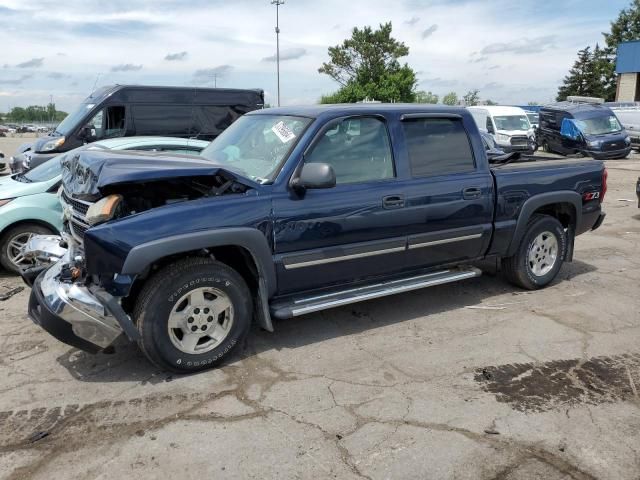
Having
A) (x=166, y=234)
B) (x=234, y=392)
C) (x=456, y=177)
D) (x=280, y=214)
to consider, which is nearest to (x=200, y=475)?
(x=234, y=392)

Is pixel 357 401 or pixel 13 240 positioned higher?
pixel 13 240

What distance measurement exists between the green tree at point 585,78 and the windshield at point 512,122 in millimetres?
41039

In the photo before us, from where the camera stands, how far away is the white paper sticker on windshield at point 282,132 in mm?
4344

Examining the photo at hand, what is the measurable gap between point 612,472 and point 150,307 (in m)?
2.82

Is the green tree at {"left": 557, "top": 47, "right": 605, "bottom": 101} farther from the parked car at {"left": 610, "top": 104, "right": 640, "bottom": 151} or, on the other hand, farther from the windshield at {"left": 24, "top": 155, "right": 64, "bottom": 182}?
the windshield at {"left": 24, "top": 155, "right": 64, "bottom": 182}

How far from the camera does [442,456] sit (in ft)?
9.85

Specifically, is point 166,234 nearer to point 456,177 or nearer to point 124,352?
point 124,352

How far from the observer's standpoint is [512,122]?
21.7 metres

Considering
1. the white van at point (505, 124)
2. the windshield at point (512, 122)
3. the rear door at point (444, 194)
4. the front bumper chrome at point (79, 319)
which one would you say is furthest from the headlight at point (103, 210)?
the windshield at point (512, 122)

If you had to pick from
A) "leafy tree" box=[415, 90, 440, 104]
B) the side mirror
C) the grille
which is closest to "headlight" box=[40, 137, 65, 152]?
the side mirror

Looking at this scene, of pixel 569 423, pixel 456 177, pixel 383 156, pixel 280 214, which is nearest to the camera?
pixel 569 423

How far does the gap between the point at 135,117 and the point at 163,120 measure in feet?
1.85

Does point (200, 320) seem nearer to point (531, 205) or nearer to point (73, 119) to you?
point (531, 205)

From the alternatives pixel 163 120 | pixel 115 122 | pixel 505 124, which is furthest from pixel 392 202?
pixel 505 124
